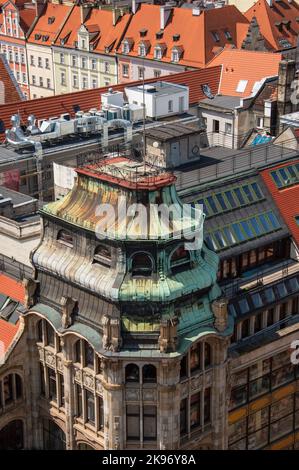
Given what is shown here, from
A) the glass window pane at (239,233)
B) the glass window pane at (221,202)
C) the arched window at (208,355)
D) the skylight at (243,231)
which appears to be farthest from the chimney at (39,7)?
the arched window at (208,355)

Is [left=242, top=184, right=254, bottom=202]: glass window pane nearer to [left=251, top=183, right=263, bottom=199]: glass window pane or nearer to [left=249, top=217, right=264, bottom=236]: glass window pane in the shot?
[left=251, top=183, right=263, bottom=199]: glass window pane

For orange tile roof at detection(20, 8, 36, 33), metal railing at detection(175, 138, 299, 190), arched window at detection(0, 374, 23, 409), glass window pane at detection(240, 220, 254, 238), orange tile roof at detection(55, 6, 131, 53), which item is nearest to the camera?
arched window at detection(0, 374, 23, 409)

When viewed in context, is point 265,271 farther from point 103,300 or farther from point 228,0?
point 228,0

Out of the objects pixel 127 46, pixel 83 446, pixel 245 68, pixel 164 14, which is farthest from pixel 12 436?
pixel 164 14

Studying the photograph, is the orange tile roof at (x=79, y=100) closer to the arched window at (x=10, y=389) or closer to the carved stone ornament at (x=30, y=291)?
the arched window at (x=10, y=389)

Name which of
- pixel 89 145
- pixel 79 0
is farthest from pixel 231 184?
pixel 79 0

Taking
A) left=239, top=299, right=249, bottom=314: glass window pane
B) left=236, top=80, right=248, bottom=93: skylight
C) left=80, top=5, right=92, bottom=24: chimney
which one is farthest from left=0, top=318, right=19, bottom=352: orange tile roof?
left=80, top=5, right=92, bottom=24: chimney
